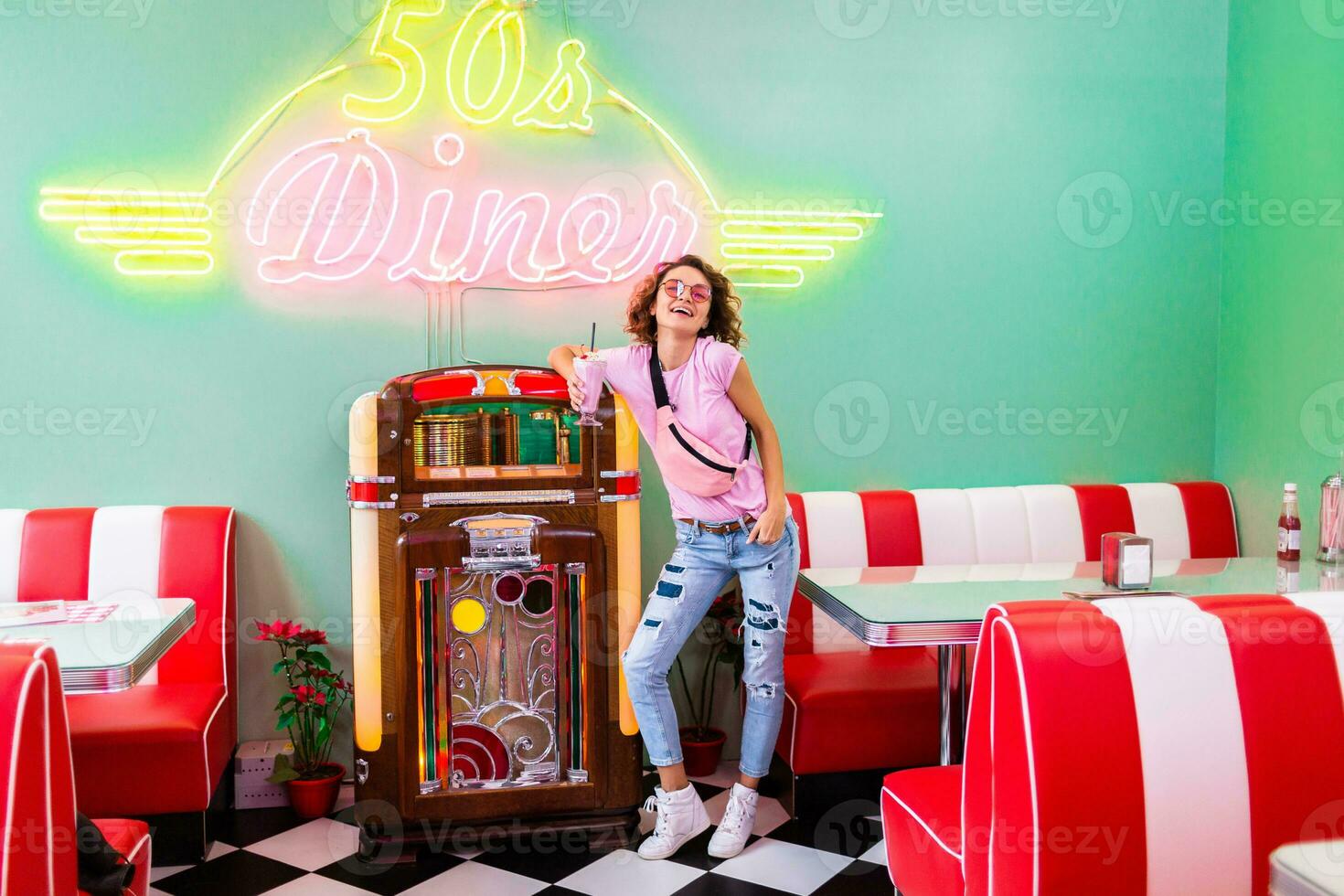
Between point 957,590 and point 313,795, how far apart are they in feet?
6.82

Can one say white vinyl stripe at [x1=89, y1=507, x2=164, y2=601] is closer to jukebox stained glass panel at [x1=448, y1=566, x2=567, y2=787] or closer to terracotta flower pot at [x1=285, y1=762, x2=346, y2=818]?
terracotta flower pot at [x1=285, y1=762, x2=346, y2=818]

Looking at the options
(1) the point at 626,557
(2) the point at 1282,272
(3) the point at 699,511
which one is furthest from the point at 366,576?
(2) the point at 1282,272

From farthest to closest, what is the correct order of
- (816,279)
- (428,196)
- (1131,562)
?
(816,279) < (428,196) < (1131,562)

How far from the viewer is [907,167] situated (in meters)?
3.77

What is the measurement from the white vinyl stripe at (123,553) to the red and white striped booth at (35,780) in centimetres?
169

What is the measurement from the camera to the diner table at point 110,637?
204cm

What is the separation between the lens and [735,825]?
2.97 meters

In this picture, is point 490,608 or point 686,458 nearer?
point 686,458

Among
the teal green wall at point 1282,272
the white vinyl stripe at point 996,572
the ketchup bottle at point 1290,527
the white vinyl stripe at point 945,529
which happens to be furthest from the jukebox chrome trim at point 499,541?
the teal green wall at point 1282,272

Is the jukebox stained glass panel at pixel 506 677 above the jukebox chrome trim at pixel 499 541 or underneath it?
underneath

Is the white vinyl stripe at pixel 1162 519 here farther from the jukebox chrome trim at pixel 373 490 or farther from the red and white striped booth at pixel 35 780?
the red and white striped booth at pixel 35 780

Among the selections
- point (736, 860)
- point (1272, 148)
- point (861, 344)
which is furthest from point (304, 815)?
point (1272, 148)

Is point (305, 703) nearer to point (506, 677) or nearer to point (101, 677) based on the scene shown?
point (506, 677)

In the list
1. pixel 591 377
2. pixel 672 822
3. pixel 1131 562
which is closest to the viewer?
pixel 1131 562
